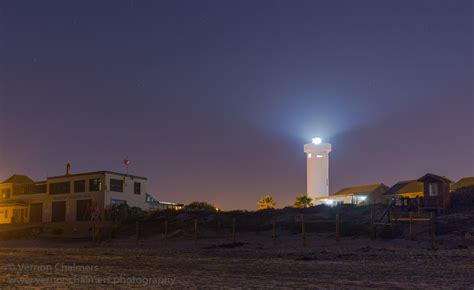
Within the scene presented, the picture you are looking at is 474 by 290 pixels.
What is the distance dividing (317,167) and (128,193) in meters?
41.1

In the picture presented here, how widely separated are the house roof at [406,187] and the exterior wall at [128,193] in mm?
32242

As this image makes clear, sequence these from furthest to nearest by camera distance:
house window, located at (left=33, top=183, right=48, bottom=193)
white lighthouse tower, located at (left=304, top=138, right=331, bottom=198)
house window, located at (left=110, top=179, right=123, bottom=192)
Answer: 1. white lighthouse tower, located at (left=304, top=138, right=331, bottom=198)
2. house window, located at (left=33, top=183, right=48, bottom=193)
3. house window, located at (left=110, top=179, right=123, bottom=192)

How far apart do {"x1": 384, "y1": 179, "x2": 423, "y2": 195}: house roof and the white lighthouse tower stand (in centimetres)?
1781

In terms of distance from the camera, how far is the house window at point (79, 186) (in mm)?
61503

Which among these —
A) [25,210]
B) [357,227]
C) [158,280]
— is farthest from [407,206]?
[25,210]

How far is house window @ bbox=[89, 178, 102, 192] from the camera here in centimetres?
5992

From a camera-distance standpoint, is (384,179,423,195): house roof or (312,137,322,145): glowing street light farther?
(312,137,322,145): glowing street light

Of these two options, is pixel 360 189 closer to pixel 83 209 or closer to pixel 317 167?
pixel 317 167

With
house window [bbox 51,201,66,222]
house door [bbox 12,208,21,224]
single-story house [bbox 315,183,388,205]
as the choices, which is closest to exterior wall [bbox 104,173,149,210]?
house window [bbox 51,201,66,222]

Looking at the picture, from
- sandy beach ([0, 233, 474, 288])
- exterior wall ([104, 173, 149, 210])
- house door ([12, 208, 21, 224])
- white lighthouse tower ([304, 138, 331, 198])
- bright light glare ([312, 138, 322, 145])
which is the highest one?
bright light glare ([312, 138, 322, 145])

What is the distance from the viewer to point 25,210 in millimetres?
66938

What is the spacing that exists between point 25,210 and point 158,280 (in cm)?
5307

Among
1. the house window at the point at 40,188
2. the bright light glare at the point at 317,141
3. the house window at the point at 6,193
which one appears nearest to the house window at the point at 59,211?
the house window at the point at 40,188

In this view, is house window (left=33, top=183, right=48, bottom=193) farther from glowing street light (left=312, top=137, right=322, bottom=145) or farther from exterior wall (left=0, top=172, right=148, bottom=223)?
glowing street light (left=312, top=137, right=322, bottom=145)
